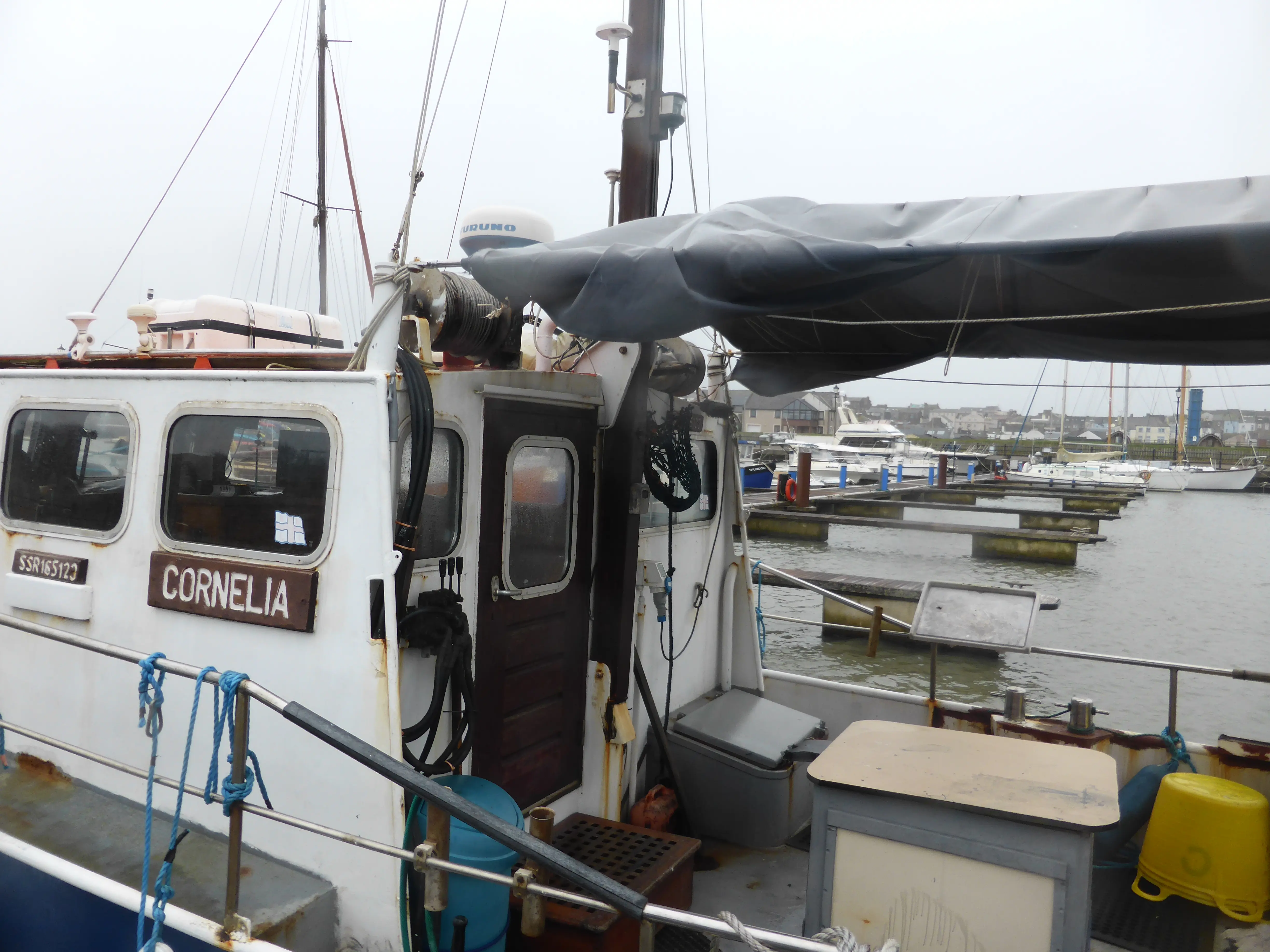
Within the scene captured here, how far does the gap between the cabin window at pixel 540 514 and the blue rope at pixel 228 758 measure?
1301 millimetres

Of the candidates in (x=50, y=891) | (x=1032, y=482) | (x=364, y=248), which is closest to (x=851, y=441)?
(x=1032, y=482)

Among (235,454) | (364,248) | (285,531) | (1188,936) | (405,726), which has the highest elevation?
(364,248)

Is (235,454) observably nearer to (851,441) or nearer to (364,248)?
(364,248)

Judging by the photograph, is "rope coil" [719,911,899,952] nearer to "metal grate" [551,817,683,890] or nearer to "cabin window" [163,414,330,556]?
"metal grate" [551,817,683,890]

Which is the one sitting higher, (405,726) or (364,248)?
(364,248)

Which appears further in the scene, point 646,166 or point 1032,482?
point 1032,482

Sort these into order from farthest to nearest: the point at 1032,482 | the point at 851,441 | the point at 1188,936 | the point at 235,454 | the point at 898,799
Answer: the point at 851,441 → the point at 1032,482 → the point at 1188,936 → the point at 235,454 → the point at 898,799

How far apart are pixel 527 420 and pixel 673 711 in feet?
7.22

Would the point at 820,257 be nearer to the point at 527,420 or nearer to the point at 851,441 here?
the point at 527,420

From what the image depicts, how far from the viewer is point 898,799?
2715 mm

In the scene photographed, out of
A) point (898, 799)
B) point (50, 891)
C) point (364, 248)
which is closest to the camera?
point (898, 799)

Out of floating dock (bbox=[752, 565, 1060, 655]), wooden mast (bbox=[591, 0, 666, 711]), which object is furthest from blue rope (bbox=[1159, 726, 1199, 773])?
floating dock (bbox=[752, 565, 1060, 655])

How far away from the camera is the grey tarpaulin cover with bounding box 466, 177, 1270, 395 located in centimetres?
265

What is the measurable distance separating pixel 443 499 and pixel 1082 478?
177 ft
